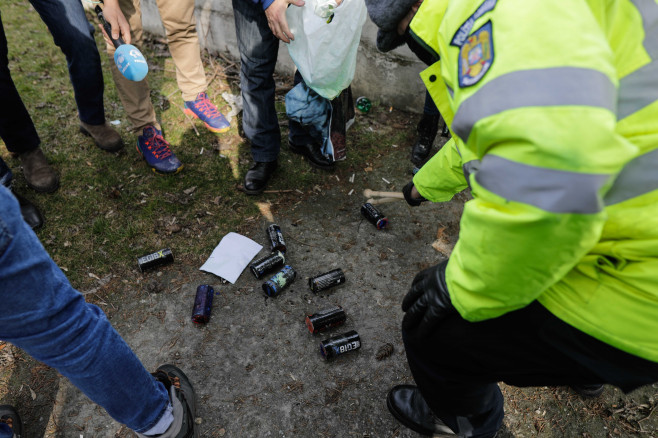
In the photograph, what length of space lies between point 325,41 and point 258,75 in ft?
2.43

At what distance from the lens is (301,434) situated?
2.50 m

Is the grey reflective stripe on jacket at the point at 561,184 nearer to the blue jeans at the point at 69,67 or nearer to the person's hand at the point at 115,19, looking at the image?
the person's hand at the point at 115,19

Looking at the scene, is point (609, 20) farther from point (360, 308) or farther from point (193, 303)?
point (193, 303)

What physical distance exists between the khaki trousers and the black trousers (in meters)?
0.82

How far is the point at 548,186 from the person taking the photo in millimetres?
1018

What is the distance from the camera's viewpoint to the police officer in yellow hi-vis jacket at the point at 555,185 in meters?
0.98

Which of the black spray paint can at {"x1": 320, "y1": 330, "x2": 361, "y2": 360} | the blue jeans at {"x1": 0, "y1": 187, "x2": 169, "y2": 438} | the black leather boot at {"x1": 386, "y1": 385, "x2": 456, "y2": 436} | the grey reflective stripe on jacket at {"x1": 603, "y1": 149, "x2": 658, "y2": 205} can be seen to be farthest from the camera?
the black spray paint can at {"x1": 320, "y1": 330, "x2": 361, "y2": 360}

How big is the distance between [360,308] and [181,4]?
11.9ft

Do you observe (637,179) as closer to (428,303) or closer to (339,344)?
(428,303)

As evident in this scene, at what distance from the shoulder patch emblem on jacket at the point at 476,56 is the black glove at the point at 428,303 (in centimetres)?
85

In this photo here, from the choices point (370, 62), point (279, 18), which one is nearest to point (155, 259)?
point (279, 18)

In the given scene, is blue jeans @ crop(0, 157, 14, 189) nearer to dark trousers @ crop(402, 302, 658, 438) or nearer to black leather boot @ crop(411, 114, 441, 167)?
dark trousers @ crop(402, 302, 658, 438)

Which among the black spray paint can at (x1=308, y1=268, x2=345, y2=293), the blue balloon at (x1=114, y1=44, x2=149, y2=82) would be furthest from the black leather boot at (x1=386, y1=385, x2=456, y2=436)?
the blue balloon at (x1=114, y1=44, x2=149, y2=82)

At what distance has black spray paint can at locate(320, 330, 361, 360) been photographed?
9.16 ft
